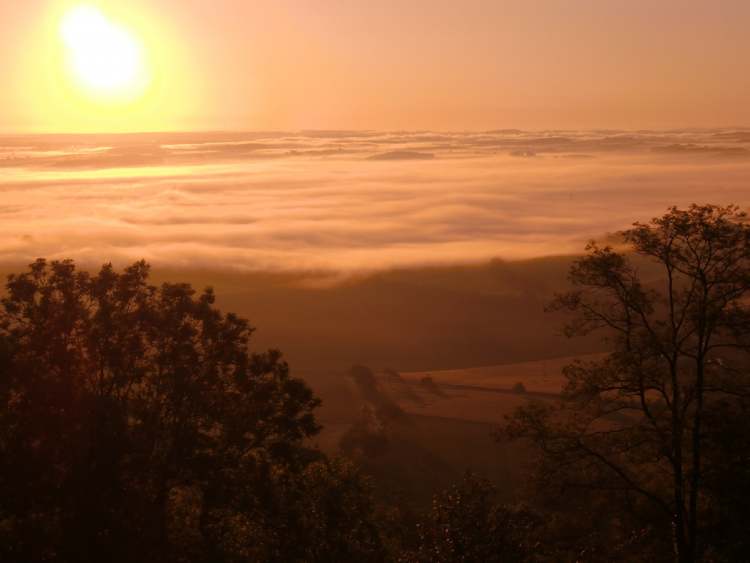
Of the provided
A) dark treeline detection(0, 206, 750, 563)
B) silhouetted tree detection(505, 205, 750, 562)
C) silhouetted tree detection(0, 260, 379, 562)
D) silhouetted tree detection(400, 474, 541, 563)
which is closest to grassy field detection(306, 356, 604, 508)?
silhouetted tree detection(0, 260, 379, 562)

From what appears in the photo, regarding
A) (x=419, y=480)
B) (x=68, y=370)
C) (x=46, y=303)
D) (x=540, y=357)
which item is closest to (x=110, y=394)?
(x=68, y=370)

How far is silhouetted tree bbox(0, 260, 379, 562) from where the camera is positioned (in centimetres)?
1137

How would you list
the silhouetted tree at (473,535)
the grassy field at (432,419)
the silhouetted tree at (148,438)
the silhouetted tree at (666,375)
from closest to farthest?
1. the silhouetted tree at (666,375)
2. the silhouetted tree at (473,535)
3. the silhouetted tree at (148,438)
4. the grassy field at (432,419)

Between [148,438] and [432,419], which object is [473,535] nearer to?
[148,438]

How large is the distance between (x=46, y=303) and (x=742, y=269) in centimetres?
1011

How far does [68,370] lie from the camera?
12.5 metres

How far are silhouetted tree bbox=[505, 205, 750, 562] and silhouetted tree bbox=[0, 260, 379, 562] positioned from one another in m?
3.63

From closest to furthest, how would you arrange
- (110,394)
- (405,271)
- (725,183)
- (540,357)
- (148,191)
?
1. (110,394)
2. (540,357)
3. (405,271)
4. (725,183)
5. (148,191)

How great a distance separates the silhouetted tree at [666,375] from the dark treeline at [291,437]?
32 mm

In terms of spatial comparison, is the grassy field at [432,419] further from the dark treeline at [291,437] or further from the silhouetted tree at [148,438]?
the dark treeline at [291,437]

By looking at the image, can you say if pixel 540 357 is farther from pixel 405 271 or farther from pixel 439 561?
pixel 439 561

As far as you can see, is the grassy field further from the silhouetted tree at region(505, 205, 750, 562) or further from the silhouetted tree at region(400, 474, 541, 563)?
the silhouetted tree at region(505, 205, 750, 562)

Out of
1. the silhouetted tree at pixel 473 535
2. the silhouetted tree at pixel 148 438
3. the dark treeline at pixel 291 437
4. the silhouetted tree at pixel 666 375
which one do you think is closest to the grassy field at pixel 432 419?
the silhouetted tree at pixel 148 438

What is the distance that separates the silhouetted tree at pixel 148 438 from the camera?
11367 millimetres
